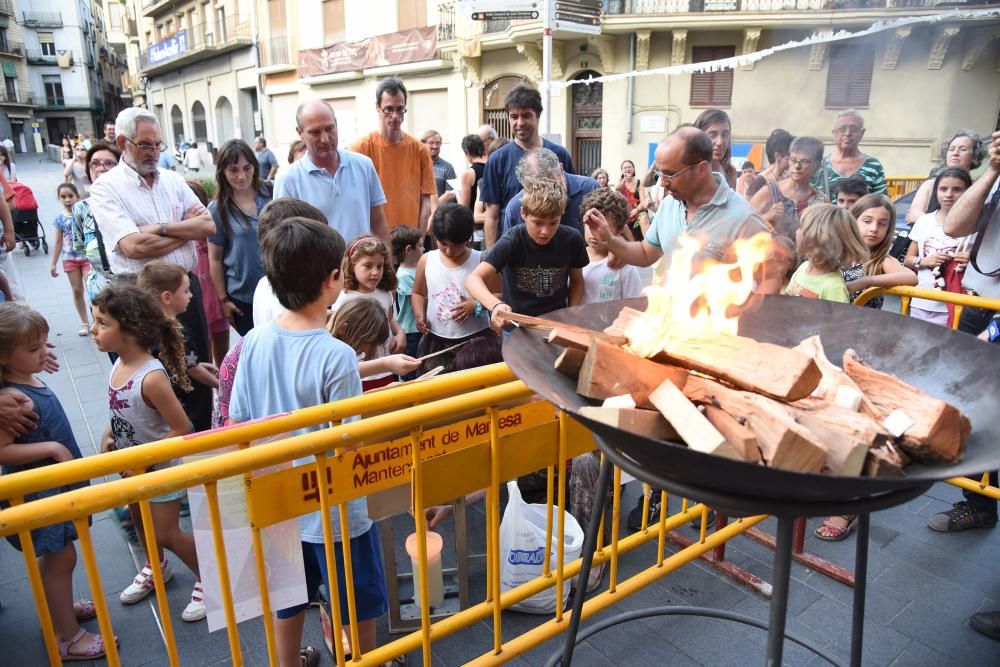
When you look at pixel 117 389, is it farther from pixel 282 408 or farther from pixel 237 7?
pixel 237 7

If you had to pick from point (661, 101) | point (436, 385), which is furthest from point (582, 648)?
point (661, 101)

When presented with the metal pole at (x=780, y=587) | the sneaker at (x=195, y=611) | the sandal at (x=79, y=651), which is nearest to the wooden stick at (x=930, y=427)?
the metal pole at (x=780, y=587)

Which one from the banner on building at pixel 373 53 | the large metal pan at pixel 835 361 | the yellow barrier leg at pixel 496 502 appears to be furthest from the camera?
the banner on building at pixel 373 53

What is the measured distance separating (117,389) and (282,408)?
104 centimetres

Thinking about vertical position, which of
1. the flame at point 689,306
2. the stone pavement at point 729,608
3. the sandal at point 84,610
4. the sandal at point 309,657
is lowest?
the stone pavement at point 729,608

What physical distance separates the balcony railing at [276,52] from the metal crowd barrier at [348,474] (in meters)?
28.9

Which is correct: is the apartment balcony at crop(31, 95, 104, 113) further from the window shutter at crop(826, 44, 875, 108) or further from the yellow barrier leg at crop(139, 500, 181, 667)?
the yellow barrier leg at crop(139, 500, 181, 667)

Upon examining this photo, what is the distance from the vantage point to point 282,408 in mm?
2051

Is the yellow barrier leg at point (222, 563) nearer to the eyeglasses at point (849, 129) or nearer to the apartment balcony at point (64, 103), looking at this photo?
the eyeglasses at point (849, 129)

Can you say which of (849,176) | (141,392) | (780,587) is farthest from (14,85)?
(780,587)

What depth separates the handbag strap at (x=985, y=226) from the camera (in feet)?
10.6

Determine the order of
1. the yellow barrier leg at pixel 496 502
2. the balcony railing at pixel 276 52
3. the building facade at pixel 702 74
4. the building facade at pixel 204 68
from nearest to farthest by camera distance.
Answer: the yellow barrier leg at pixel 496 502, the building facade at pixel 702 74, the balcony railing at pixel 276 52, the building facade at pixel 204 68

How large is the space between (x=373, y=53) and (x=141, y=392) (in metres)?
22.8

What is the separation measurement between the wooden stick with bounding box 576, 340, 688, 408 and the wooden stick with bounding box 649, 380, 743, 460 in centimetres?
5
